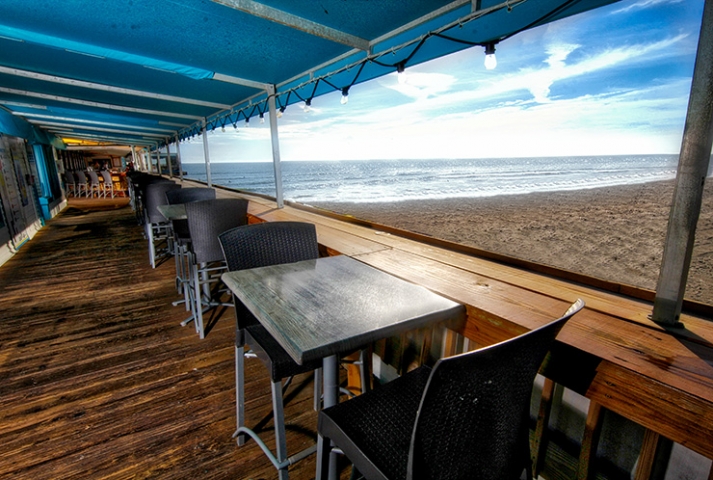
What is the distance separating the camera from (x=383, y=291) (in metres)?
1.23

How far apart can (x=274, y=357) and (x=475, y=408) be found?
33.0 inches

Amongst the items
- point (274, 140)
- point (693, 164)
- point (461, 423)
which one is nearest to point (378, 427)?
point (461, 423)

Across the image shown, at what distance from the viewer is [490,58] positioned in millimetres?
1894

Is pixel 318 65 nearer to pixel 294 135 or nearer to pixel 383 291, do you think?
pixel 383 291

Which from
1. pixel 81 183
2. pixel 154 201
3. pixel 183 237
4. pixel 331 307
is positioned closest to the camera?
pixel 331 307

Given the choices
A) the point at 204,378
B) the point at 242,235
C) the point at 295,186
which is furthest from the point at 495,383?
the point at 295,186

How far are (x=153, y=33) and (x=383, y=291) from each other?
2872 mm

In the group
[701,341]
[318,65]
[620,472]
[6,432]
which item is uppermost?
[318,65]

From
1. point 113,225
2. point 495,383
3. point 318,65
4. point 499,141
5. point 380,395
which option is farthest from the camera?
point 499,141

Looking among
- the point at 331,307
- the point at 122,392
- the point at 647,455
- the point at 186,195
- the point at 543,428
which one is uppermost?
the point at 186,195

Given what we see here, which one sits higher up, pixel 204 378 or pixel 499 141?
pixel 499 141

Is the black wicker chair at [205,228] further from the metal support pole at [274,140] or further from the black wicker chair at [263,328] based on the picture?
the metal support pole at [274,140]

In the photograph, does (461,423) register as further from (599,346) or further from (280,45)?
(280,45)

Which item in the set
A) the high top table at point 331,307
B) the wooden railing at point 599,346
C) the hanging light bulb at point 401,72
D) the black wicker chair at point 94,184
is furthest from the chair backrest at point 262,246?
the black wicker chair at point 94,184
